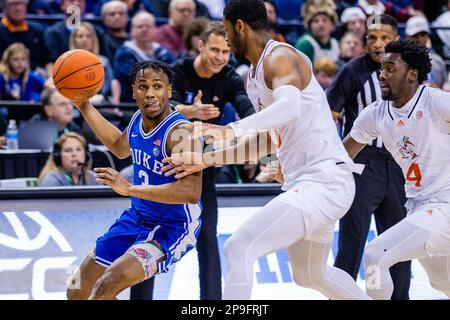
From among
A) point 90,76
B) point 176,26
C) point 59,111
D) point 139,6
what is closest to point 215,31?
point 90,76

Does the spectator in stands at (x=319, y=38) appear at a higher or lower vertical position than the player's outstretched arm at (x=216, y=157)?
higher

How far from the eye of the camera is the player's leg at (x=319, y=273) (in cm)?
482

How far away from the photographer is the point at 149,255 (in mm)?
4980

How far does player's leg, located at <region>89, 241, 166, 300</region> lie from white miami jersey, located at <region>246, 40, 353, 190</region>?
86cm

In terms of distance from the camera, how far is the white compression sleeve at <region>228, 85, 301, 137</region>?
14.5 feet

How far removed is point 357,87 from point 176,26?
4.10 metres

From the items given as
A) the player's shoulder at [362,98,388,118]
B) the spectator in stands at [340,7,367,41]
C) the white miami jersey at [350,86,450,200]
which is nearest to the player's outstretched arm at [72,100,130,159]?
the player's shoulder at [362,98,388,118]

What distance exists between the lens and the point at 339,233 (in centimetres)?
624

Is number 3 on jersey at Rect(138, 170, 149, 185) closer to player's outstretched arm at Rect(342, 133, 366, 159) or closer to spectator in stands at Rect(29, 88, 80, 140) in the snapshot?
player's outstretched arm at Rect(342, 133, 366, 159)

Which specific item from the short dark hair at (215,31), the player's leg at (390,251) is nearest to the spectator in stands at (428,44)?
the short dark hair at (215,31)

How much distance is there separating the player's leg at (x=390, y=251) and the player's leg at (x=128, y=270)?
3.90 ft

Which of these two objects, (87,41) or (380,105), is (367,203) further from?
(87,41)

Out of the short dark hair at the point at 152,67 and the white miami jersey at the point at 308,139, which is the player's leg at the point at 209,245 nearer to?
the short dark hair at the point at 152,67

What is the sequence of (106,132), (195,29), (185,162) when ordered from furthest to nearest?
(195,29) → (106,132) → (185,162)
